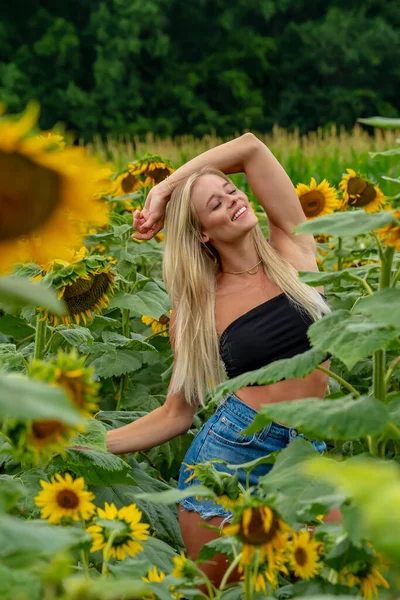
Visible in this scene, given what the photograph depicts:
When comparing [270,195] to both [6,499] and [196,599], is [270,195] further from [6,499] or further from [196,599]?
[6,499]

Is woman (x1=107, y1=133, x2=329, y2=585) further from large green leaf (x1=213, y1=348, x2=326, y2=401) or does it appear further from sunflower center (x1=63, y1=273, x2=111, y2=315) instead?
large green leaf (x1=213, y1=348, x2=326, y2=401)

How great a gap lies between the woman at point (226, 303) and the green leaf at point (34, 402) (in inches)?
57.8

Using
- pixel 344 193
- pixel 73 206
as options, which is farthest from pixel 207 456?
pixel 73 206

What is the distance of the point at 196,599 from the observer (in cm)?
125

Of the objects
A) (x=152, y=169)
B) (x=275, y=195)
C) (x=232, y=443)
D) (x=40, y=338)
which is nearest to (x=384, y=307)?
(x=40, y=338)

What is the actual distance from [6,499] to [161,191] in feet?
5.56

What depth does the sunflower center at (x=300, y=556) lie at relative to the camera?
117 cm

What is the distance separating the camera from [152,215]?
2.46 meters

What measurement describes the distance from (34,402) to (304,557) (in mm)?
600

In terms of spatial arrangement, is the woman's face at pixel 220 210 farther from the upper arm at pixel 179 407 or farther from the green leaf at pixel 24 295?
the green leaf at pixel 24 295

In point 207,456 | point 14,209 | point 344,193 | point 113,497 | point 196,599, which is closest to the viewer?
point 14,209

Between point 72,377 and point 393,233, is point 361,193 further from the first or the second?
point 72,377

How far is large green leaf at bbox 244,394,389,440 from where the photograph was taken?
1.18 metres

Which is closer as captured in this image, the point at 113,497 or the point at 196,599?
the point at 196,599
